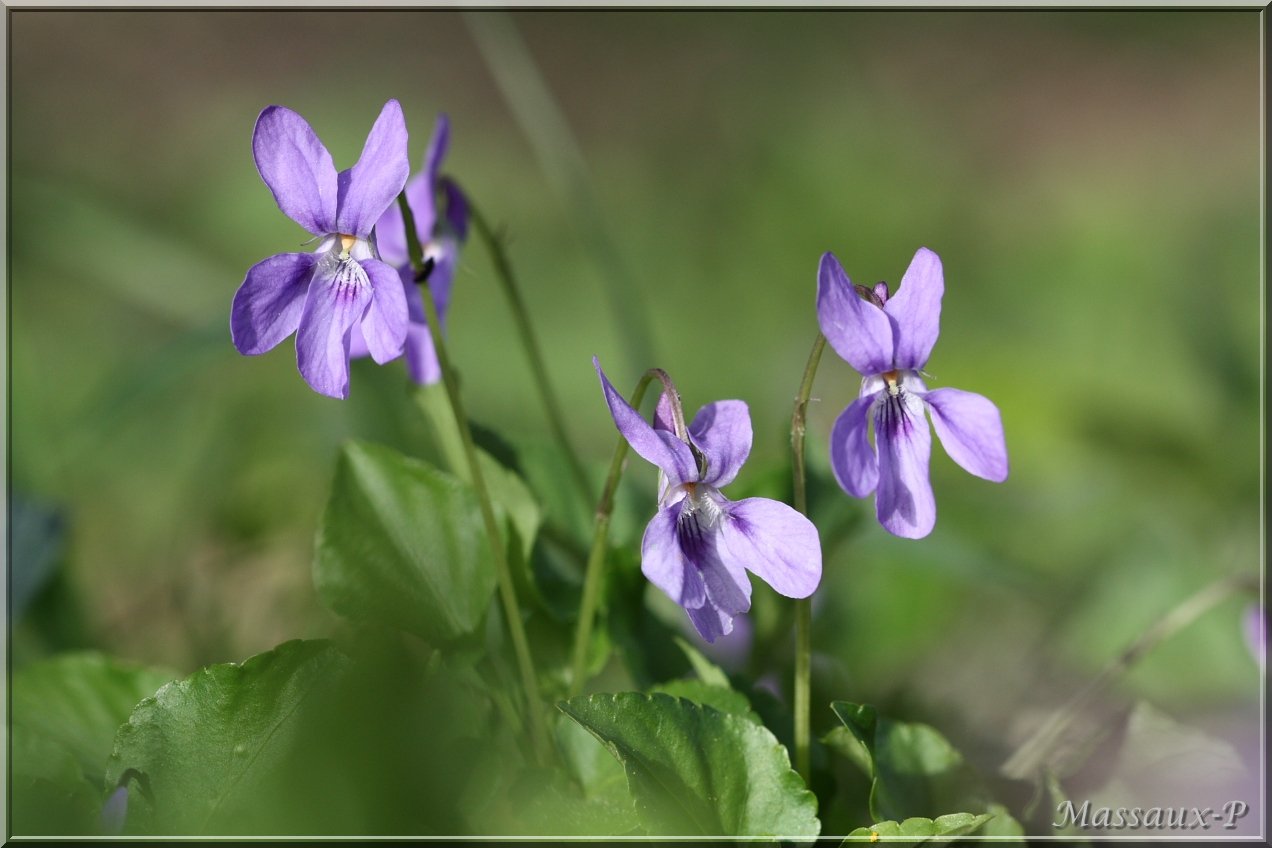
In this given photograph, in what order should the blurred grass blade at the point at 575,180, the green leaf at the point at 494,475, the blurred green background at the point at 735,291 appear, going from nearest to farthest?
the green leaf at the point at 494,475
the blurred green background at the point at 735,291
the blurred grass blade at the point at 575,180

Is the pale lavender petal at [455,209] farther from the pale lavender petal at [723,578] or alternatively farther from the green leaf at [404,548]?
the pale lavender petal at [723,578]

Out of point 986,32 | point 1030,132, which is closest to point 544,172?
point 1030,132

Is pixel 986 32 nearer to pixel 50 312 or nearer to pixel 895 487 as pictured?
pixel 50 312

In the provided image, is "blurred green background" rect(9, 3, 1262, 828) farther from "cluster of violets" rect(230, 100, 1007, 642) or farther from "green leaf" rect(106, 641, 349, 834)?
"green leaf" rect(106, 641, 349, 834)

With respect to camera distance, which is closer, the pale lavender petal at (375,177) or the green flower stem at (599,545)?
the pale lavender petal at (375,177)

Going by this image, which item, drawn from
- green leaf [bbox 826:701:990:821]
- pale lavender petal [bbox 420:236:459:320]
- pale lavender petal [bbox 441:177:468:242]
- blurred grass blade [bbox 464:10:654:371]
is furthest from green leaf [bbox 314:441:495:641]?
blurred grass blade [bbox 464:10:654:371]

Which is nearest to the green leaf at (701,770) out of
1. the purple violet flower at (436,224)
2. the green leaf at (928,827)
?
the green leaf at (928,827)

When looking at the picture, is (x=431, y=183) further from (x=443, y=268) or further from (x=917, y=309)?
(x=917, y=309)
